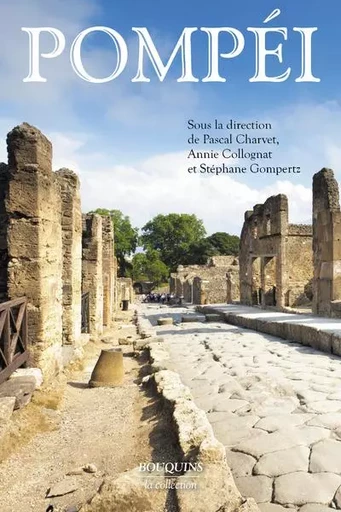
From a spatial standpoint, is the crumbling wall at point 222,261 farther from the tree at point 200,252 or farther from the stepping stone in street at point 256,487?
the stepping stone in street at point 256,487

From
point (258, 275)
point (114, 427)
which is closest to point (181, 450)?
point (114, 427)

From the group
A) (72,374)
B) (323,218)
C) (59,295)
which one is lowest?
A: (72,374)

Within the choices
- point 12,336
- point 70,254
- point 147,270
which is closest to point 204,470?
point 12,336

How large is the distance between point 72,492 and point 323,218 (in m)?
12.4

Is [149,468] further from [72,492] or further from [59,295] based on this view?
[59,295]

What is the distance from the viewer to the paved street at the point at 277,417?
9.63 feet

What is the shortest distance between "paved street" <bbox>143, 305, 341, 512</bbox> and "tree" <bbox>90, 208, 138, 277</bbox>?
57.0 metres

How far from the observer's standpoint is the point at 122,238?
2579 inches

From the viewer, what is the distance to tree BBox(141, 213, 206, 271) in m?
75.4

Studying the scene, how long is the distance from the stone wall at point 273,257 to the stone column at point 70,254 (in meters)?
11.2

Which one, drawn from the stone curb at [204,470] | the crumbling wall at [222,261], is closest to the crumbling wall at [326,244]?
the stone curb at [204,470]

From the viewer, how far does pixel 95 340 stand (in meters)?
12.7

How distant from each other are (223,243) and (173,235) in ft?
29.9

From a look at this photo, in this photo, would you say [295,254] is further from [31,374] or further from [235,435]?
[235,435]
